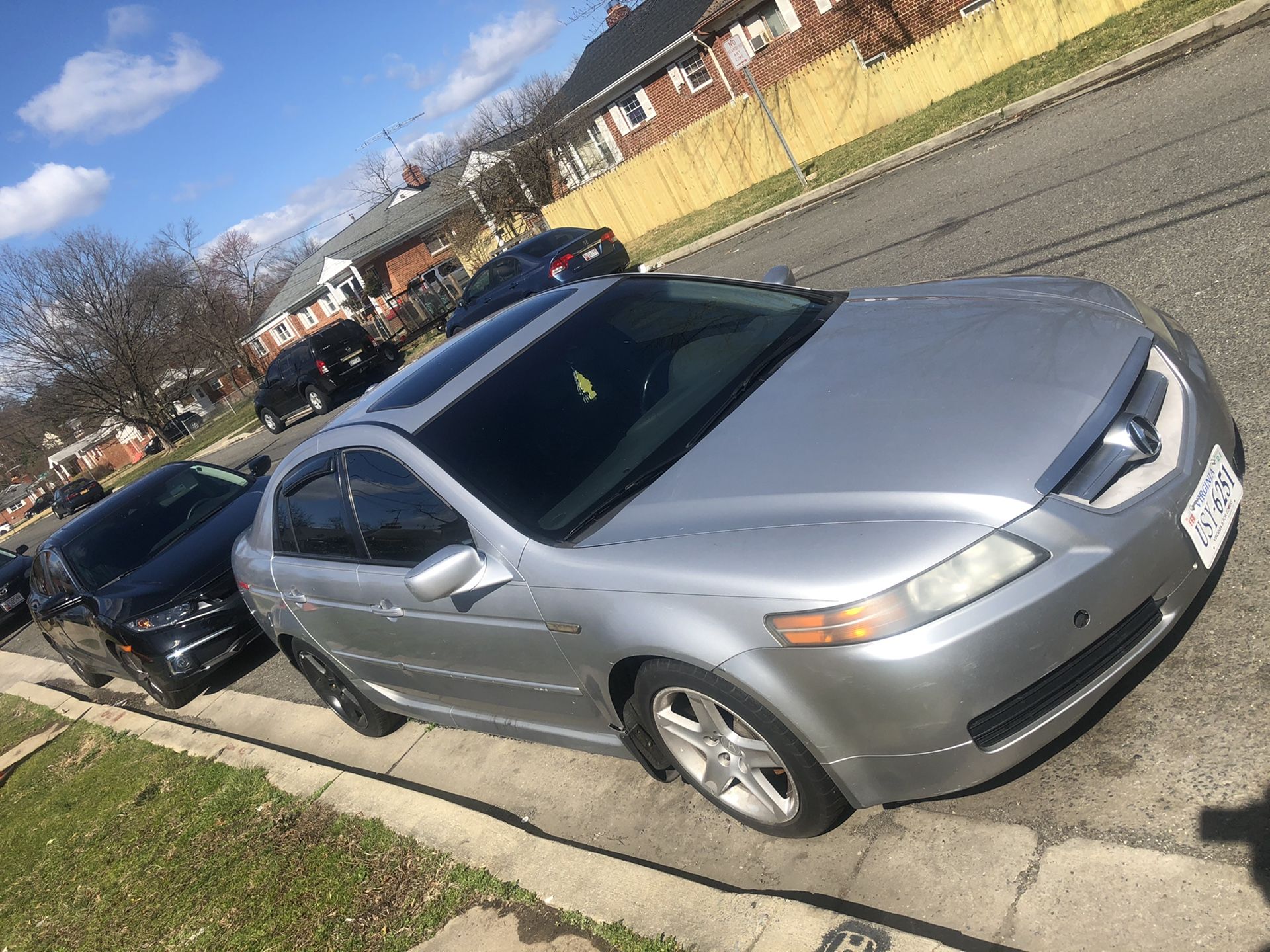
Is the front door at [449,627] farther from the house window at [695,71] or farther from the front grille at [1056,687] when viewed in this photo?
the house window at [695,71]

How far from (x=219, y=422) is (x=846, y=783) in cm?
4970

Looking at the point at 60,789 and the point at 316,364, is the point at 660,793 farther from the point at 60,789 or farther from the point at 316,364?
the point at 316,364

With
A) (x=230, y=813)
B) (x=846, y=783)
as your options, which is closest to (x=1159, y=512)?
(x=846, y=783)

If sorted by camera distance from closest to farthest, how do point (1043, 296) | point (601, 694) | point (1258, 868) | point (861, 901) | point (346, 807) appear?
point (1258, 868) < point (861, 901) < point (601, 694) < point (1043, 296) < point (346, 807)

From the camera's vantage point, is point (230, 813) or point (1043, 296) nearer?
point (1043, 296)

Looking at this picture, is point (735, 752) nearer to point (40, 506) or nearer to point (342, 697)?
point (342, 697)

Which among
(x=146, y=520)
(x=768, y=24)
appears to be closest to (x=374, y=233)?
(x=768, y=24)

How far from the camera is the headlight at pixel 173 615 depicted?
732 cm

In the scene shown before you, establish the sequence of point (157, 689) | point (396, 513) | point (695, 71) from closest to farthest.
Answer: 1. point (396, 513)
2. point (157, 689)
3. point (695, 71)

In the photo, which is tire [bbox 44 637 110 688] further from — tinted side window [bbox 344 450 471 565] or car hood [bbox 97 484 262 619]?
tinted side window [bbox 344 450 471 565]

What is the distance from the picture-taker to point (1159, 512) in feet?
8.55

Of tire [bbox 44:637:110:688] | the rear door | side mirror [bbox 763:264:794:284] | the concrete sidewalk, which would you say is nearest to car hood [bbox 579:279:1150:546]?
side mirror [bbox 763:264:794:284]

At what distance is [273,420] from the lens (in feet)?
81.5

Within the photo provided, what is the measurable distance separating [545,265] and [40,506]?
60.3m
